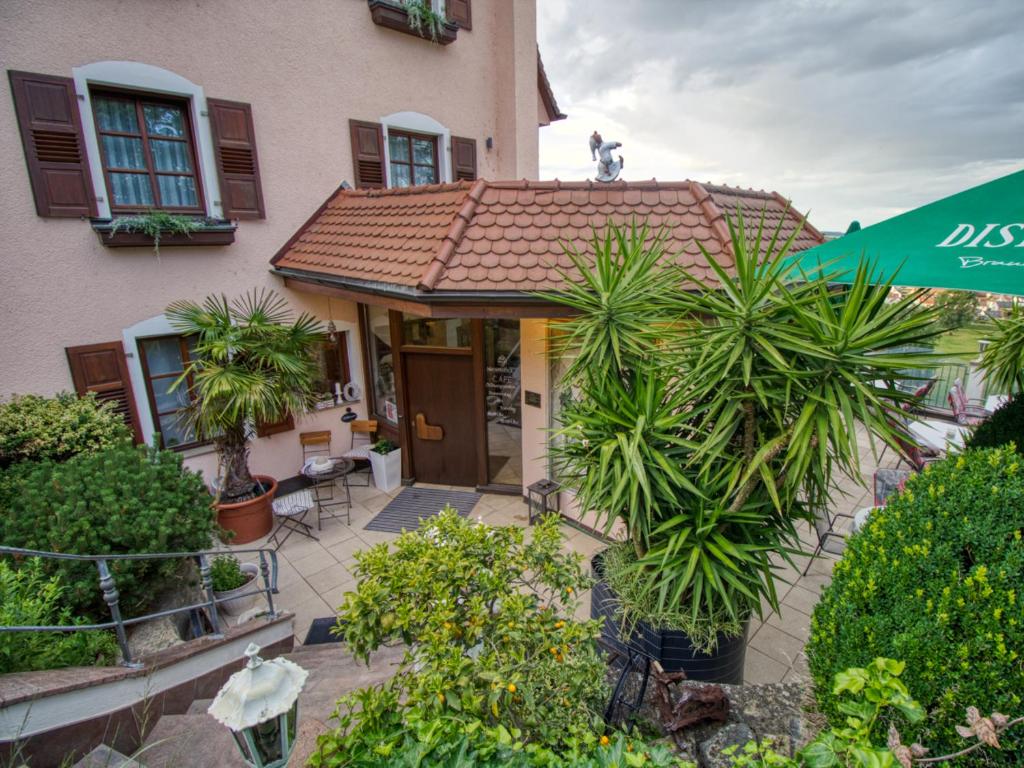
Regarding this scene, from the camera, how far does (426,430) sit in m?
7.83

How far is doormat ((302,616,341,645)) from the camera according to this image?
4.63 metres

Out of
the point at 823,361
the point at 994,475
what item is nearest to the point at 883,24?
the point at 823,361

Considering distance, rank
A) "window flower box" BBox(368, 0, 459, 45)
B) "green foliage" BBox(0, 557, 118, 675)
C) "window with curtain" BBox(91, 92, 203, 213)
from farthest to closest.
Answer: "window flower box" BBox(368, 0, 459, 45) < "window with curtain" BBox(91, 92, 203, 213) < "green foliage" BBox(0, 557, 118, 675)

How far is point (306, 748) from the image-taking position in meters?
2.38

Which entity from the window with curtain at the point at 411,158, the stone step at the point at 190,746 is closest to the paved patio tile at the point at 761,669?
the stone step at the point at 190,746

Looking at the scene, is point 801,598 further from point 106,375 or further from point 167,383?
point 106,375

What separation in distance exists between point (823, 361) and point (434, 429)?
6035 millimetres

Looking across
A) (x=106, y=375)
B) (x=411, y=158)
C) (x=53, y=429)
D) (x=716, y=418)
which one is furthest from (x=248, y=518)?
(x=411, y=158)

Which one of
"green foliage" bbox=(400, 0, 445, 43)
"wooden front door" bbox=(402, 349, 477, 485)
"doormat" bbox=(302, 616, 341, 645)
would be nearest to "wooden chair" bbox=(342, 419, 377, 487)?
"wooden front door" bbox=(402, 349, 477, 485)

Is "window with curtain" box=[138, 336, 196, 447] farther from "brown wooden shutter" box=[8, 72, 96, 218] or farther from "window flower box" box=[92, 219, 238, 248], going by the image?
"brown wooden shutter" box=[8, 72, 96, 218]

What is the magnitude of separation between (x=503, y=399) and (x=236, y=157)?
5196 mm

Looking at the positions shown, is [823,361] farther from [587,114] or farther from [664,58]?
[587,114]

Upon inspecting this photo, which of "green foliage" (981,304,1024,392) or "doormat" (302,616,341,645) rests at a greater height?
"green foliage" (981,304,1024,392)

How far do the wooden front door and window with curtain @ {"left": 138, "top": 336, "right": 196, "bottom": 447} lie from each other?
3097 mm
